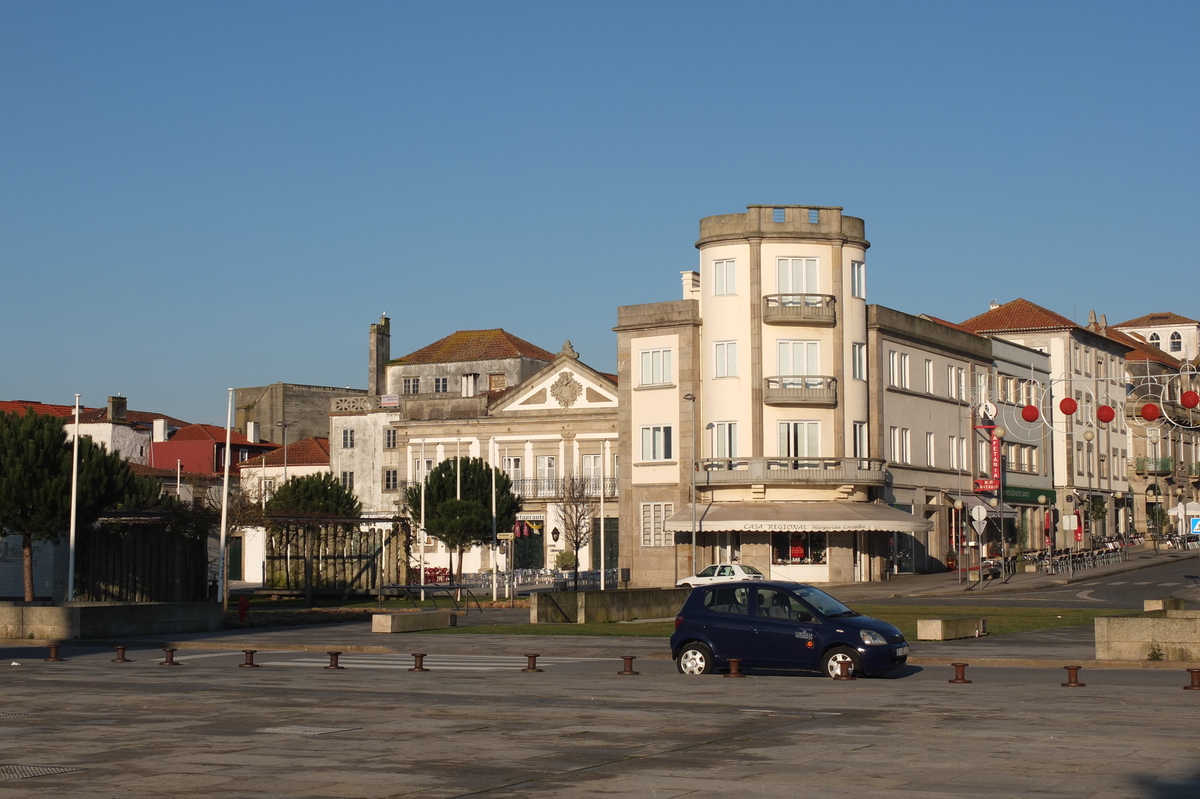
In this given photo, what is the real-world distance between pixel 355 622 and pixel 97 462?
827cm

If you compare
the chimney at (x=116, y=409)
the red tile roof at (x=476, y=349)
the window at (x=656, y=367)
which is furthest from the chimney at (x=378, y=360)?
the window at (x=656, y=367)

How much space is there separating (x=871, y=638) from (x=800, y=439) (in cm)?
4175

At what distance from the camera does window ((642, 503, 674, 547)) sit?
65725 mm

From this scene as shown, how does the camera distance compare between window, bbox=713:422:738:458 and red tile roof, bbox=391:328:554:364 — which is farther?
red tile roof, bbox=391:328:554:364

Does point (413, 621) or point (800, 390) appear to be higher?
point (800, 390)

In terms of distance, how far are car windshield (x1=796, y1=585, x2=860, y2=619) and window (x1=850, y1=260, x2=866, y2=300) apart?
42745 millimetres

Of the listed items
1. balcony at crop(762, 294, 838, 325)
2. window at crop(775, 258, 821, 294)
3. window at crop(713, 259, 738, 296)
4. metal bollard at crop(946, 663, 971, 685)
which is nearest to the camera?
metal bollard at crop(946, 663, 971, 685)

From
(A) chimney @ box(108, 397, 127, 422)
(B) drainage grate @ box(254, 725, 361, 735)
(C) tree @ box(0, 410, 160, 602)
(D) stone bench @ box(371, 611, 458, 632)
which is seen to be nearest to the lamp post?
(D) stone bench @ box(371, 611, 458, 632)

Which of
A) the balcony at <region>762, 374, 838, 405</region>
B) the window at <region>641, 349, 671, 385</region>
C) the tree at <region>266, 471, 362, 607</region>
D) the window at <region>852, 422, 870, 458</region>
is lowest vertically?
the tree at <region>266, 471, 362, 607</region>

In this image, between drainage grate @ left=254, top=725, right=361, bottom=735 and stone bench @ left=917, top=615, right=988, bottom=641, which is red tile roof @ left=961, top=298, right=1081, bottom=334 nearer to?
stone bench @ left=917, top=615, right=988, bottom=641

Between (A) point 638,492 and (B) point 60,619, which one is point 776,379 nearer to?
(A) point 638,492

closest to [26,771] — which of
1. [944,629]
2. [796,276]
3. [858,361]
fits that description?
[944,629]

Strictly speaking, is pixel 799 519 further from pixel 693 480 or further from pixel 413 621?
pixel 413 621

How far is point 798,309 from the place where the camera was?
205ft
